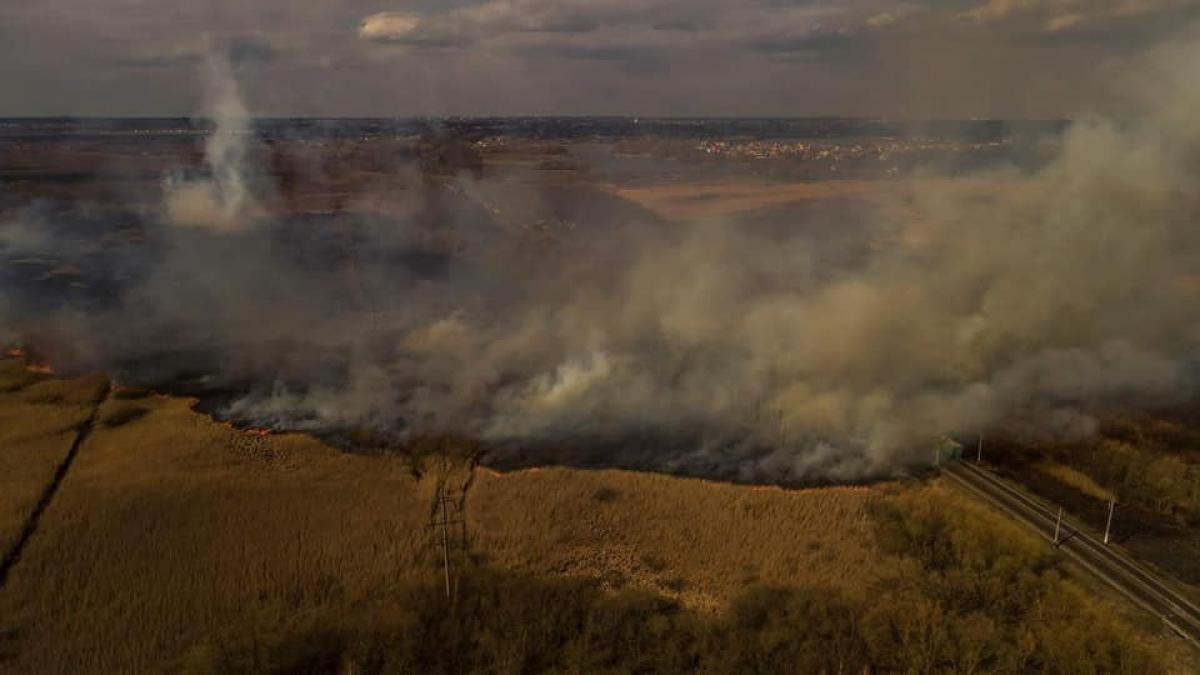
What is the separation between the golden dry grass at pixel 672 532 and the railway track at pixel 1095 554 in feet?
19.0

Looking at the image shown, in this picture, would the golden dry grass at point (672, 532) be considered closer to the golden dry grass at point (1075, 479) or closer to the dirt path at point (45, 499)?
the golden dry grass at point (1075, 479)

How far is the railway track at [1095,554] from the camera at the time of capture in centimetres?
2486

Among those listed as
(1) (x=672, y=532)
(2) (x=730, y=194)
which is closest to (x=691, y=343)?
(1) (x=672, y=532)

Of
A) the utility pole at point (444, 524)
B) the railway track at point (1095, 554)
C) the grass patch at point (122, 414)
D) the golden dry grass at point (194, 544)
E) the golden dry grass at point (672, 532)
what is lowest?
the railway track at point (1095, 554)

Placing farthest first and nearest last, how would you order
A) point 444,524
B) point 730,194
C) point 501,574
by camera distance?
point 730,194 < point 444,524 < point 501,574

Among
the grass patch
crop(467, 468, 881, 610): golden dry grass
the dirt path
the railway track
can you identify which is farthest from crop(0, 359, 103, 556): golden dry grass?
the railway track

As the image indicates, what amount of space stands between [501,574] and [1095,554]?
69.7 ft

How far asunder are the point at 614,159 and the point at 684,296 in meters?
81.3

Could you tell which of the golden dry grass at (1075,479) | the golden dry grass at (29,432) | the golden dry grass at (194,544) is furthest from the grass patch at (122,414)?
the golden dry grass at (1075,479)

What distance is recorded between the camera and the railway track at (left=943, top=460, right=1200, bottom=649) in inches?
979

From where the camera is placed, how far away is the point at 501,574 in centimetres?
2570

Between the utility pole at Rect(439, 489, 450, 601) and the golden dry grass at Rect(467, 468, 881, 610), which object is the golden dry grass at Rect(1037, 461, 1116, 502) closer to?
the golden dry grass at Rect(467, 468, 881, 610)

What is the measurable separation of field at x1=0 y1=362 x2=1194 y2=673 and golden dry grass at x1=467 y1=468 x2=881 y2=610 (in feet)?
0.33

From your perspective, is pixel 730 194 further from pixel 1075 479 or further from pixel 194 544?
pixel 194 544
